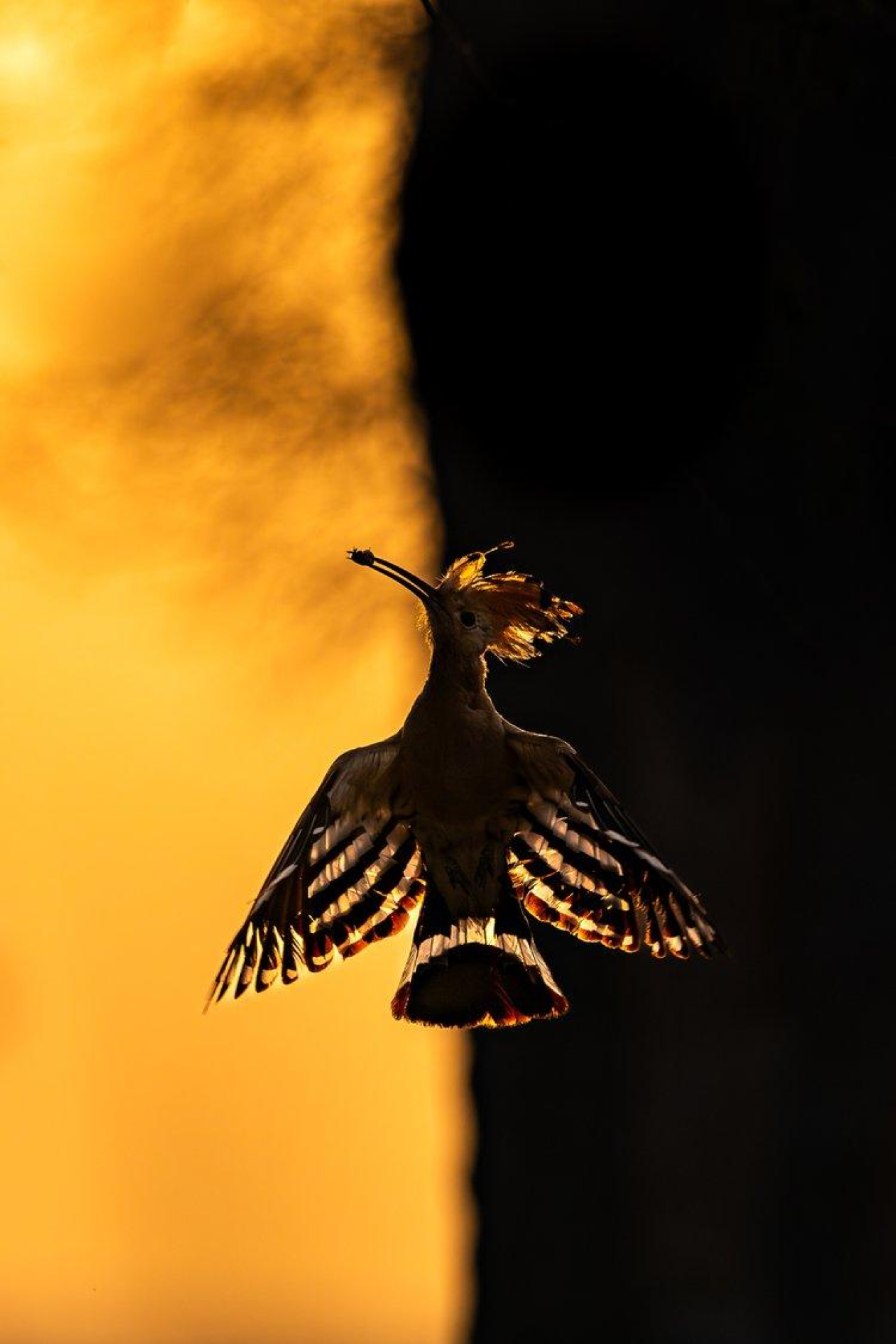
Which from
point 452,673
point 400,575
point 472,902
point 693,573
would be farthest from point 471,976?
point 693,573

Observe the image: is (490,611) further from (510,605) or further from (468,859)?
(468,859)

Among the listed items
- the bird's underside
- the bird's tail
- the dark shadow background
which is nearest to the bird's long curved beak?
the bird's underside

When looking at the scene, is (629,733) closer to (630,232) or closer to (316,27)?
(630,232)

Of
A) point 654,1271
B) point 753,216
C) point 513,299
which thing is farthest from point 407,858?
point 654,1271

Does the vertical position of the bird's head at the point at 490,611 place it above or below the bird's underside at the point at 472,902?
above

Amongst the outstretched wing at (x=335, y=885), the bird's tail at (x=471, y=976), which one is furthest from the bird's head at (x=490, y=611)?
the bird's tail at (x=471, y=976)

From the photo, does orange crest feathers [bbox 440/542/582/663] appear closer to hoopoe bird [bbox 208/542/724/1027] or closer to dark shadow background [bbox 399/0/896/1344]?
hoopoe bird [bbox 208/542/724/1027]

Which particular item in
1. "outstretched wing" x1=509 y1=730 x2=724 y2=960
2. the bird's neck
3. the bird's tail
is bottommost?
the bird's tail

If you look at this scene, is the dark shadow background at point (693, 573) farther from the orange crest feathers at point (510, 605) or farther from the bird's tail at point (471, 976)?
the bird's tail at point (471, 976)
